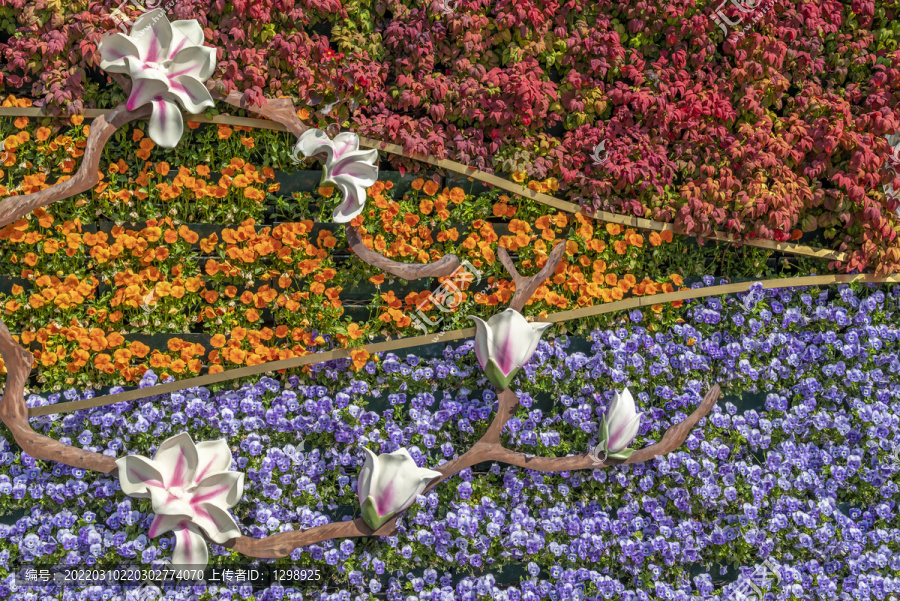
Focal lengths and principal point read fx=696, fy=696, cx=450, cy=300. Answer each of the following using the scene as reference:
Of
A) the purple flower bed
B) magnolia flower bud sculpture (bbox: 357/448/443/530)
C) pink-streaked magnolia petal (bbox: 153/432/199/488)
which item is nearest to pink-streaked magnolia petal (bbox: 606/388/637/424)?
the purple flower bed

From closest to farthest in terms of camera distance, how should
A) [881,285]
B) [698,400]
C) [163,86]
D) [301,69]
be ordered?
[163,86] < [301,69] < [698,400] < [881,285]

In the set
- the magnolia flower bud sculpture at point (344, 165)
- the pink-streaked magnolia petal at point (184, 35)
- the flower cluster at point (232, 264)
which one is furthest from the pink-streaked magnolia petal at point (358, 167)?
the pink-streaked magnolia petal at point (184, 35)

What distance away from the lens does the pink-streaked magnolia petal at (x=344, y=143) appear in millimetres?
2773

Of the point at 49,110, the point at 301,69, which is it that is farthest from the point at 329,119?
the point at 49,110

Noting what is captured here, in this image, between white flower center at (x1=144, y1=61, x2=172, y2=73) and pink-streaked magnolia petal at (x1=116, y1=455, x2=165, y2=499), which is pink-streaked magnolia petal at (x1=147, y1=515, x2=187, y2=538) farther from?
white flower center at (x1=144, y1=61, x2=172, y2=73)

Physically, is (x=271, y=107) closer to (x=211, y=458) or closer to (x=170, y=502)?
(x=211, y=458)

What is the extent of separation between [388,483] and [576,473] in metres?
0.82

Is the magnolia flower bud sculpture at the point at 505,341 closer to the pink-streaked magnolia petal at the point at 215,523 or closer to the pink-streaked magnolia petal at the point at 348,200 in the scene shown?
the pink-streaked magnolia petal at the point at 348,200

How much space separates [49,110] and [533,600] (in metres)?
2.75

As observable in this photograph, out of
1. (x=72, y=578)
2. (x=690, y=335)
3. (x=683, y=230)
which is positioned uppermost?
(x=683, y=230)

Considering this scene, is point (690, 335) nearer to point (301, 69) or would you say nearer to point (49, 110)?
point (301, 69)

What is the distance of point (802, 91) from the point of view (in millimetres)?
3113

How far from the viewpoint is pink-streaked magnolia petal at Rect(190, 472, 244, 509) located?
99.7 inches

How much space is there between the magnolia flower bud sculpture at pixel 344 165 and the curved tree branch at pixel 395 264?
0.09 meters
